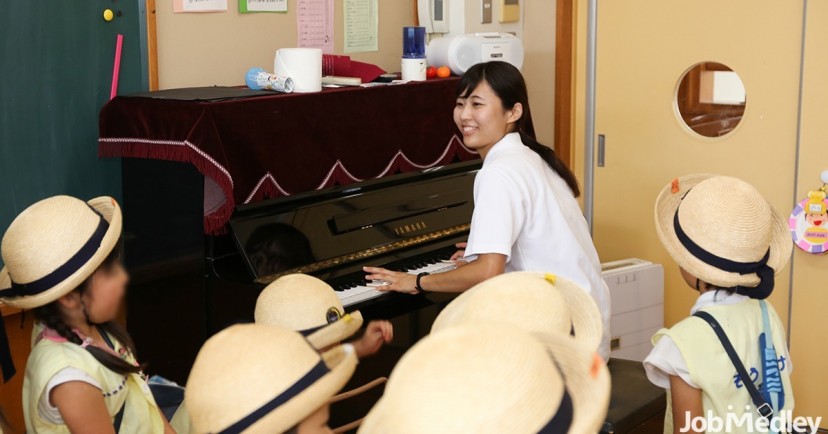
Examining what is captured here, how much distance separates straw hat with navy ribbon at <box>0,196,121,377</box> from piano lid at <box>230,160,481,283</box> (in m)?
0.95

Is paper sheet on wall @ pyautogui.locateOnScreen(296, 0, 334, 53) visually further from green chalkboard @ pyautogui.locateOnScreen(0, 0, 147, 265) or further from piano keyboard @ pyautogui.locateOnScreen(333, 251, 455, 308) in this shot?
piano keyboard @ pyautogui.locateOnScreen(333, 251, 455, 308)

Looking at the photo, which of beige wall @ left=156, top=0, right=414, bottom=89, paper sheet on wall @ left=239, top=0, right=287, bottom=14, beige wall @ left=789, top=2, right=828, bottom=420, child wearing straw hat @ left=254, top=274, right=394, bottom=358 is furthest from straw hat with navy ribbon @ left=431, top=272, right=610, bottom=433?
beige wall @ left=789, top=2, right=828, bottom=420

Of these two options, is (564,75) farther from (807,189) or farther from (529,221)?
(529,221)

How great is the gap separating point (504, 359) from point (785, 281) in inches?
122

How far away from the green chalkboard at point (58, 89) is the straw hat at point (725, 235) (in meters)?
1.72

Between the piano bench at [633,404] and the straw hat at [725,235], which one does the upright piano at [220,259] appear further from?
the straw hat at [725,235]

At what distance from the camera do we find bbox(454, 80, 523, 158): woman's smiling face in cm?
267

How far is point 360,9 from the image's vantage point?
369 centimetres

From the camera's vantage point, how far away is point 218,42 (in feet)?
10.5

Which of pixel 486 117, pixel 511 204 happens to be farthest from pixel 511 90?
pixel 511 204

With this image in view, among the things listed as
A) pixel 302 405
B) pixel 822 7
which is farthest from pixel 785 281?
pixel 302 405

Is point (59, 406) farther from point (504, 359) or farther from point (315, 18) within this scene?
point (315, 18)

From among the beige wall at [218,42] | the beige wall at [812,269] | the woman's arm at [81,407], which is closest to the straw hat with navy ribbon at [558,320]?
the woman's arm at [81,407]

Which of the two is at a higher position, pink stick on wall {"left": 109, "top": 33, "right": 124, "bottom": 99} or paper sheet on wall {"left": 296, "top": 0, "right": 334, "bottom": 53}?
paper sheet on wall {"left": 296, "top": 0, "right": 334, "bottom": 53}
